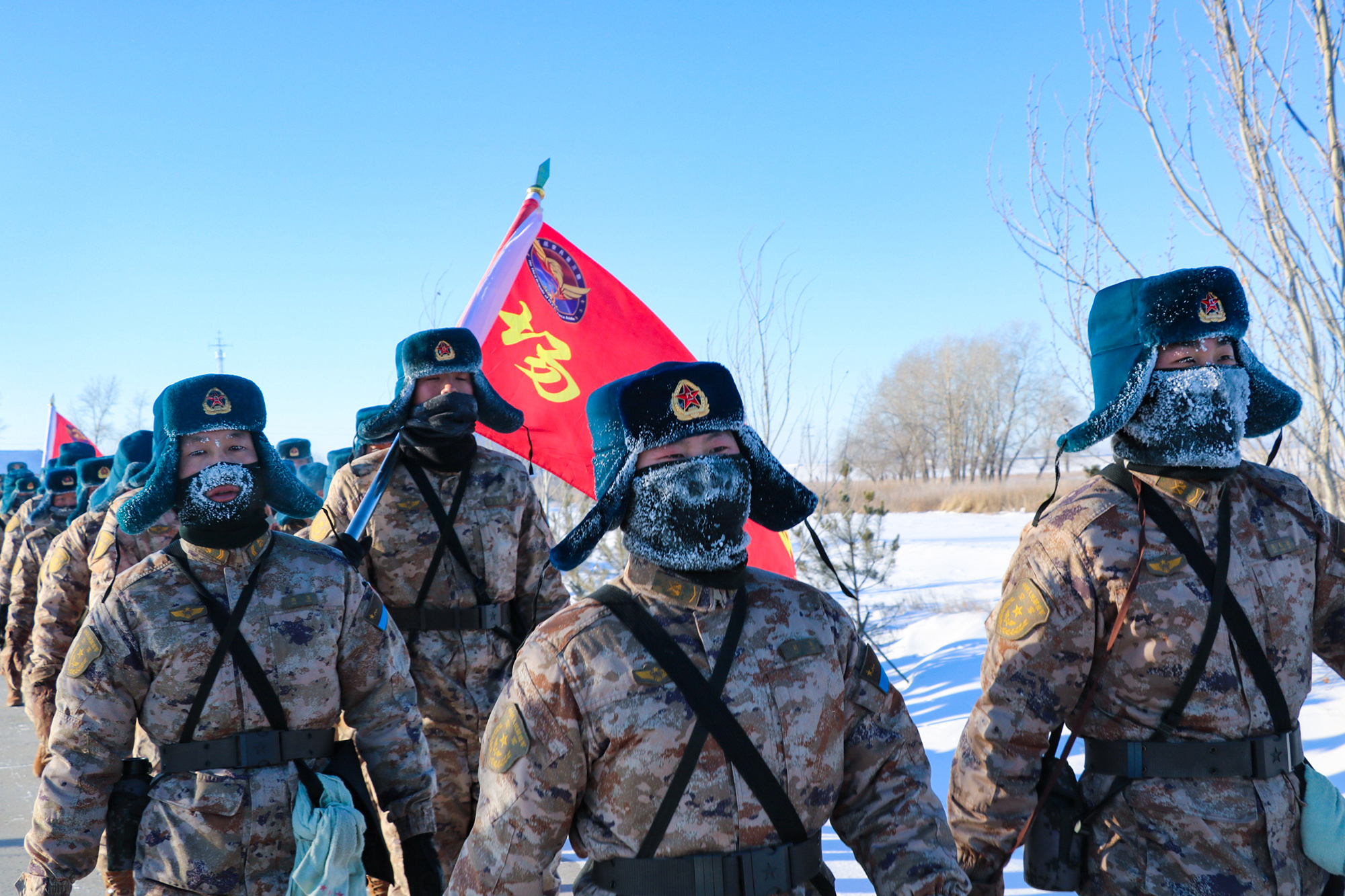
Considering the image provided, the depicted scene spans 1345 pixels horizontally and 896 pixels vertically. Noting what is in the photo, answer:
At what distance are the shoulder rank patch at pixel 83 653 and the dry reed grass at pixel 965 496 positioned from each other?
2617 cm

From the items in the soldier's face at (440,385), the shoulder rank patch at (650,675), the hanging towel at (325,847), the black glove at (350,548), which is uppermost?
the soldier's face at (440,385)

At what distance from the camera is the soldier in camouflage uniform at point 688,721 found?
192 centimetres

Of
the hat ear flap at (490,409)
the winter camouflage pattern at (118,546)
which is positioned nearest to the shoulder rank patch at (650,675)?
the hat ear flap at (490,409)

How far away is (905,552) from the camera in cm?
2045

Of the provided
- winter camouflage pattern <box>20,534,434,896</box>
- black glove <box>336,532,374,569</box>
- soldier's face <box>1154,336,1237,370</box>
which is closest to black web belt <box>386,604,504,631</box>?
black glove <box>336,532,374,569</box>

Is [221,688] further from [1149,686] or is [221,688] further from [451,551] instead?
[1149,686]

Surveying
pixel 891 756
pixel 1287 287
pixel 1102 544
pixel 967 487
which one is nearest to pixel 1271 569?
pixel 1102 544

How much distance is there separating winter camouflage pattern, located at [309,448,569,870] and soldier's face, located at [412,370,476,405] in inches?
13.1

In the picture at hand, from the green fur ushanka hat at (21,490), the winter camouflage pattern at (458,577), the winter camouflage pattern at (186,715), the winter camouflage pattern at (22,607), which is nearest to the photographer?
the winter camouflage pattern at (186,715)

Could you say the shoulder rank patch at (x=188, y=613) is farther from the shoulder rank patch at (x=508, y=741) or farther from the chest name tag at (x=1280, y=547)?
the chest name tag at (x=1280, y=547)

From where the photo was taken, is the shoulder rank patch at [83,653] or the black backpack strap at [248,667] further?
the black backpack strap at [248,667]

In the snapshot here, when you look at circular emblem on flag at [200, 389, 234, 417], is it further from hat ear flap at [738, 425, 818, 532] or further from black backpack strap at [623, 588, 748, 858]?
black backpack strap at [623, 588, 748, 858]

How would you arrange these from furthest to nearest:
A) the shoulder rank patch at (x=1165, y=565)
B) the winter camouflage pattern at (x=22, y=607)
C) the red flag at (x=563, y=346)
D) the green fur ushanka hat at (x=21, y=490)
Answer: the green fur ushanka hat at (x=21, y=490) < the winter camouflage pattern at (x=22, y=607) < the red flag at (x=563, y=346) < the shoulder rank patch at (x=1165, y=565)

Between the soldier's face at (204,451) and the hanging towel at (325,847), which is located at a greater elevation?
the soldier's face at (204,451)
